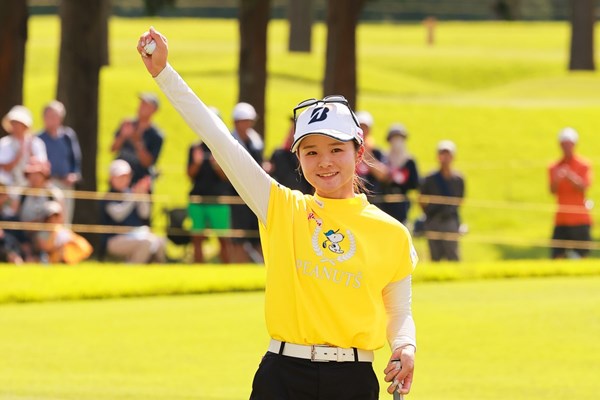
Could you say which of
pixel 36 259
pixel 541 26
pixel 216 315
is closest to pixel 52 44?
pixel 541 26

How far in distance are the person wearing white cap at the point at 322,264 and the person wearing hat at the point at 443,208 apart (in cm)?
1580

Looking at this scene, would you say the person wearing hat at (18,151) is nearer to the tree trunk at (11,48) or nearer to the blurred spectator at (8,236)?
the blurred spectator at (8,236)

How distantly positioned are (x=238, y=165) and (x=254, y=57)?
2468 cm

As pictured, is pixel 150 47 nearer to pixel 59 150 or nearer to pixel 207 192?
pixel 59 150

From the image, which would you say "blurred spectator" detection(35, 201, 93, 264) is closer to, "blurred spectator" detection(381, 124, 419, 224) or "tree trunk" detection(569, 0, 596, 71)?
"blurred spectator" detection(381, 124, 419, 224)

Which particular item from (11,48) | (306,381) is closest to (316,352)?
(306,381)

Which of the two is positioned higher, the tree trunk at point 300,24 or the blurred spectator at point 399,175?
the tree trunk at point 300,24

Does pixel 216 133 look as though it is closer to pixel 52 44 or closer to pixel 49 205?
pixel 49 205

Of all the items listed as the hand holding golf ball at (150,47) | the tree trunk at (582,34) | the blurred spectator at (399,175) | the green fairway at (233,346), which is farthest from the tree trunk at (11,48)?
the tree trunk at (582,34)

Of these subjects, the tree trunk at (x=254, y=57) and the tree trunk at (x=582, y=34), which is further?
the tree trunk at (x=582, y=34)

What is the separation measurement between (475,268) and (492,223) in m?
12.0

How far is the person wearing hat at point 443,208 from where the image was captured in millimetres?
22312

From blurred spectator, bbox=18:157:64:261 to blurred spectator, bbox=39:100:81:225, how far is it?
0.82 meters

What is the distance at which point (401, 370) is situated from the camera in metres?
6.26
